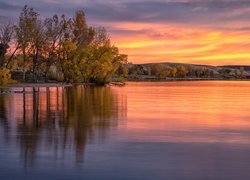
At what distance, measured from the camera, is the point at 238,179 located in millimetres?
9023

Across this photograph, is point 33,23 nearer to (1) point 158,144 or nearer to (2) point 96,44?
(2) point 96,44

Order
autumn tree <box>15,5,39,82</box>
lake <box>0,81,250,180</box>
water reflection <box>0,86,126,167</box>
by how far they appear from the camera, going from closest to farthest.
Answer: lake <box>0,81,250,180</box> < water reflection <box>0,86,126,167</box> < autumn tree <box>15,5,39,82</box>

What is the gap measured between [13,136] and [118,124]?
5098 millimetres

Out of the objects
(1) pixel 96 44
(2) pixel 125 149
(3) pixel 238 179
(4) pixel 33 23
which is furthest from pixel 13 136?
(1) pixel 96 44

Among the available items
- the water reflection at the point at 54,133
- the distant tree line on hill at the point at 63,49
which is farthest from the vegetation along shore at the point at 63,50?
the water reflection at the point at 54,133

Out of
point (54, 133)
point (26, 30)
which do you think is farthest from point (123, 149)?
point (26, 30)

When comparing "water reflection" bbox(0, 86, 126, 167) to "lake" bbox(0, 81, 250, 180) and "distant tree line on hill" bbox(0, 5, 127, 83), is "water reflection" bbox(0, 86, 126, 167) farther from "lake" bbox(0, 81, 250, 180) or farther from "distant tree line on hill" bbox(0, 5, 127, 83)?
"distant tree line on hill" bbox(0, 5, 127, 83)

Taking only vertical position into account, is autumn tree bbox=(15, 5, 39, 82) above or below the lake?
above

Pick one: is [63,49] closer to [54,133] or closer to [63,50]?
[63,50]

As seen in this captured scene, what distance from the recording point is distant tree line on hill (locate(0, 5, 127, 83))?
81375 millimetres

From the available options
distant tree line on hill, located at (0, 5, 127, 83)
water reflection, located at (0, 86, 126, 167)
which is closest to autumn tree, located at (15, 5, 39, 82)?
distant tree line on hill, located at (0, 5, 127, 83)

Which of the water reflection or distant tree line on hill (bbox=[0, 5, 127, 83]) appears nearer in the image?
the water reflection

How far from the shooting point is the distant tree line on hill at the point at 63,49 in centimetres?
8138

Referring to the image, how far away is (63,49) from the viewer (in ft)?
284
